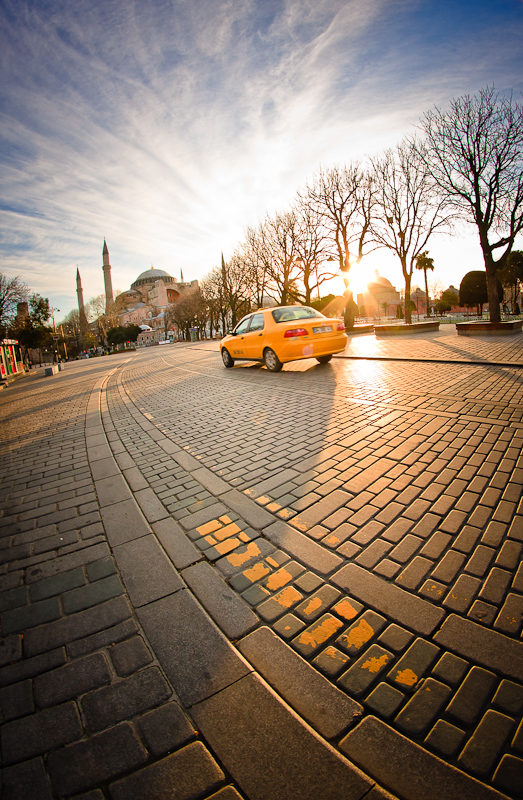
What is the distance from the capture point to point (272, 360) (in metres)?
9.81

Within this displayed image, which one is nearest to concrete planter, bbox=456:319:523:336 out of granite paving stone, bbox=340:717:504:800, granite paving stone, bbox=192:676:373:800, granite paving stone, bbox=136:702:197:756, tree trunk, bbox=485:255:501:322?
tree trunk, bbox=485:255:501:322

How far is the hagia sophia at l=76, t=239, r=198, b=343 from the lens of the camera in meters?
116

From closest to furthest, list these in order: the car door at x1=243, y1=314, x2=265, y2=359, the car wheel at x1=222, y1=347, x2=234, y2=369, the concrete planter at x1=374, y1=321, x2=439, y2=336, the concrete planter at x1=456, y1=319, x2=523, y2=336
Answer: the car door at x1=243, y1=314, x2=265, y2=359
the car wheel at x1=222, y1=347, x2=234, y2=369
the concrete planter at x1=456, y1=319, x2=523, y2=336
the concrete planter at x1=374, y1=321, x2=439, y2=336

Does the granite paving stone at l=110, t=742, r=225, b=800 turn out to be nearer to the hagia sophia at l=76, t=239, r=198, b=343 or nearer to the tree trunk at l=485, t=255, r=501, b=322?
the tree trunk at l=485, t=255, r=501, b=322

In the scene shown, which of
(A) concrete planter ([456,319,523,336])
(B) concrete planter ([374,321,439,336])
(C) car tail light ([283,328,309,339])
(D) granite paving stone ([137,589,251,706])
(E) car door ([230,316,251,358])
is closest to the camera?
(D) granite paving stone ([137,589,251,706])

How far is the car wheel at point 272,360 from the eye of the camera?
9.69m

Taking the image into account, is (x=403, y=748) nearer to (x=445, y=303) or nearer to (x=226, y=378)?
(x=226, y=378)

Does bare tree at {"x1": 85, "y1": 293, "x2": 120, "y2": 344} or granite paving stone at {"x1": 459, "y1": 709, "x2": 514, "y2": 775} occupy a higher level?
bare tree at {"x1": 85, "y1": 293, "x2": 120, "y2": 344}

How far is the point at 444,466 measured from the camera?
11.6 feet

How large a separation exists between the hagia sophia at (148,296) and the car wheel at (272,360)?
329 ft

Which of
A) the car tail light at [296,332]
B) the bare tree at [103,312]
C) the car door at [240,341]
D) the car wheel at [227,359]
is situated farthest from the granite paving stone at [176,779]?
the bare tree at [103,312]

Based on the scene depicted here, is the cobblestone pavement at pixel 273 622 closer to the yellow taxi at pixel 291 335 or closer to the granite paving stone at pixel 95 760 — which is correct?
the granite paving stone at pixel 95 760

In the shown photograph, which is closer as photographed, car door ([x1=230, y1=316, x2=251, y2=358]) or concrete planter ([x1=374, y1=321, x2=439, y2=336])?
car door ([x1=230, y1=316, x2=251, y2=358])

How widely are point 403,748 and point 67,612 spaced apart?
6.28 feet
